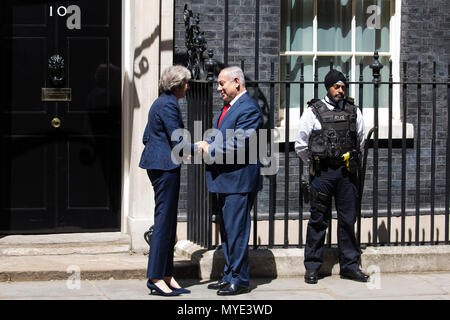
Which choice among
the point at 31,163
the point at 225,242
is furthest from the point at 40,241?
the point at 225,242

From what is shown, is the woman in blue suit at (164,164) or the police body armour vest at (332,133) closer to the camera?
the woman in blue suit at (164,164)

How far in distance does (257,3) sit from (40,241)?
3.17 m

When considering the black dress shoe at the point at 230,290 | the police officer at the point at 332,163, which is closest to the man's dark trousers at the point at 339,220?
the police officer at the point at 332,163

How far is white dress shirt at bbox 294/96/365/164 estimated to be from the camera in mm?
7629

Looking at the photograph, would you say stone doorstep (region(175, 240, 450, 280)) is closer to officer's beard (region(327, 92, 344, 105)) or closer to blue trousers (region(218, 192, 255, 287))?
blue trousers (region(218, 192, 255, 287))

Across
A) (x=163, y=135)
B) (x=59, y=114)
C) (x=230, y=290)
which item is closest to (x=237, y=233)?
(x=230, y=290)

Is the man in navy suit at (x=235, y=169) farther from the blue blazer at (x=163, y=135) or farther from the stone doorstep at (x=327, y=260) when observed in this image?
the stone doorstep at (x=327, y=260)

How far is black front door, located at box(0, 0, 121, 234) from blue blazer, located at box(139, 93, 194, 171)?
6.50 feet

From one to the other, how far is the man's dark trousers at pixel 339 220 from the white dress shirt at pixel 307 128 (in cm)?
26

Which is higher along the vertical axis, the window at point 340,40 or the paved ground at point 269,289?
the window at point 340,40

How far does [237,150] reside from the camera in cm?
714

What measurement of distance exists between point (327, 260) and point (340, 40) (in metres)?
2.65

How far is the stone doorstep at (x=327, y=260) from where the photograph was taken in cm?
785

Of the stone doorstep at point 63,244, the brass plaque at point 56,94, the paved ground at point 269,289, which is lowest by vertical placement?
the paved ground at point 269,289
